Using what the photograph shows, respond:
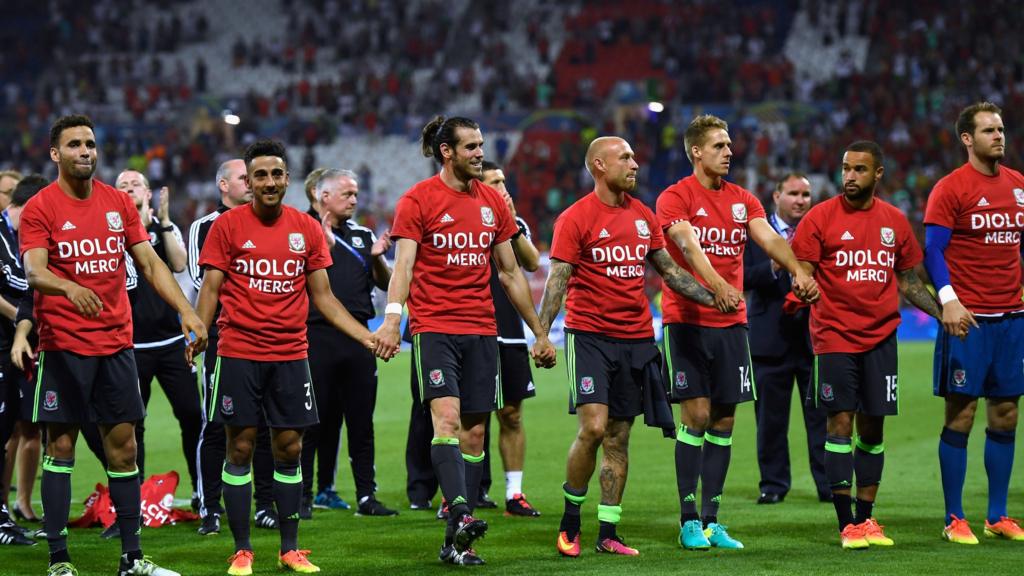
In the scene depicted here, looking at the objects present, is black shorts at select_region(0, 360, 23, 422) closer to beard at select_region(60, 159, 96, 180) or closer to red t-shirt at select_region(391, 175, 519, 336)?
beard at select_region(60, 159, 96, 180)

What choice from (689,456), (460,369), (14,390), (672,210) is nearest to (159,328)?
(14,390)

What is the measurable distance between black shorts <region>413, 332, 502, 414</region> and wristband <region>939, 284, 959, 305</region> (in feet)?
8.80

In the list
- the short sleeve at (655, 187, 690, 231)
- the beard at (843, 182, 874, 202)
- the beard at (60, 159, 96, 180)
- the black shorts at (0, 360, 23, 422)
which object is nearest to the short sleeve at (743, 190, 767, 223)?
the short sleeve at (655, 187, 690, 231)

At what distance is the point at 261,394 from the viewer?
727 cm

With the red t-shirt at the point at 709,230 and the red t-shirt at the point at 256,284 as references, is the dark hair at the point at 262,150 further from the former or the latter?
the red t-shirt at the point at 709,230

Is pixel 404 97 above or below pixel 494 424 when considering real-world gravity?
above

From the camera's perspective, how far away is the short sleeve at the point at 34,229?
6949mm

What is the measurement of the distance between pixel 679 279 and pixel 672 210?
1.62 ft

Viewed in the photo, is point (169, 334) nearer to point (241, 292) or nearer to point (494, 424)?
point (241, 292)

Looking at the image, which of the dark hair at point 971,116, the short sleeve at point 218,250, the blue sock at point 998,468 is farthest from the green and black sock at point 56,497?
the dark hair at point 971,116

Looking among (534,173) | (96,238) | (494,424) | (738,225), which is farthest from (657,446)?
(534,173)

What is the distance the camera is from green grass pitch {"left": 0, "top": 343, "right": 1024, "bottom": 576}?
23.9ft

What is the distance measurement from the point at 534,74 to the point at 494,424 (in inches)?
1014

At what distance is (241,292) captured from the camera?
7238 mm
